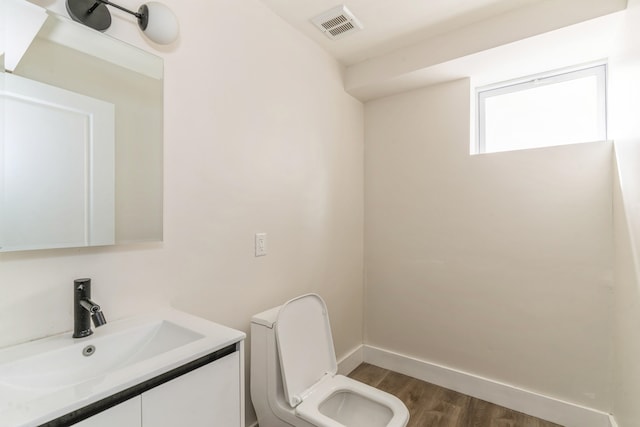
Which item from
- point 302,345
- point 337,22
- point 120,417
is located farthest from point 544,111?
point 120,417

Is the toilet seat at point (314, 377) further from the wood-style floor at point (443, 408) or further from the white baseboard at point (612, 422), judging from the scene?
the white baseboard at point (612, 422)

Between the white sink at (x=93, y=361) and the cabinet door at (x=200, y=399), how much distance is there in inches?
2.5

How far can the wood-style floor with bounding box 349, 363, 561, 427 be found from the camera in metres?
1.86

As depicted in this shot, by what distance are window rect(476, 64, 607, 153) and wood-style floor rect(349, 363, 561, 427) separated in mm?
1762

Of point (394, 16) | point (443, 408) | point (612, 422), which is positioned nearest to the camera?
point (612, 422)

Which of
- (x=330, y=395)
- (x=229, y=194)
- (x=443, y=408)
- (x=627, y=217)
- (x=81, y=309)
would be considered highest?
(x=229, y=194)

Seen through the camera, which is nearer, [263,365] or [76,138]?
[76,138]

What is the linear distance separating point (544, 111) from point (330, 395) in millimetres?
2244

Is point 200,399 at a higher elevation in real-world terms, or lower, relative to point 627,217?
lower

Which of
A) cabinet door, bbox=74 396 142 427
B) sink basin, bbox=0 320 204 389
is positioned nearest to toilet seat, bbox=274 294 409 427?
sink basin, bbox=0 320 204 389

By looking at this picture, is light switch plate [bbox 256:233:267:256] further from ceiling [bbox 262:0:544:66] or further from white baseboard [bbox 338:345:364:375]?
ceiling [bbox 262:0:544:66]

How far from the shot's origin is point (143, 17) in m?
1.18

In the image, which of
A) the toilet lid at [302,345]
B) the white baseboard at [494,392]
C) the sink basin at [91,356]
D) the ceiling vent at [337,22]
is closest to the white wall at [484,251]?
the white baseboard at [494,392]

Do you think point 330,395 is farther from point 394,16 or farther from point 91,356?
point 394,16
